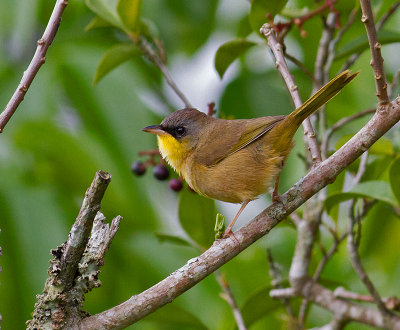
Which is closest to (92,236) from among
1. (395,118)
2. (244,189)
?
(244,189)

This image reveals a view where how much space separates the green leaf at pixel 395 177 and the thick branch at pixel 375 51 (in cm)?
69

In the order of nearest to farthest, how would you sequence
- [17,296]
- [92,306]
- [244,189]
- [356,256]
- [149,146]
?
[356,256] < [244,189] < [17,296] < [92,306] < [149,146]

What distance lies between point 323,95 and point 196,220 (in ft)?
3.55

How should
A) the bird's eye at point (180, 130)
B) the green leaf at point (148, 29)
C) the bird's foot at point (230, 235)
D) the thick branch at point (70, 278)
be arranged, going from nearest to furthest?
the thick branch at point (70, 278) < the bird's foot at point (230, 235) < the bird's eye at point (180, 130) < the green leaf at point (148, 29)

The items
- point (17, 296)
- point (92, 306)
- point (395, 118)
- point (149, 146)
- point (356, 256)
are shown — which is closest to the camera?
point (395, 118)

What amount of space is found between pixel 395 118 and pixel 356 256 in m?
0.87

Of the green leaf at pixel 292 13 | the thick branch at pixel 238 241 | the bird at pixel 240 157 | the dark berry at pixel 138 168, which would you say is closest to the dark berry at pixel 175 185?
the bird at pixel 240 157

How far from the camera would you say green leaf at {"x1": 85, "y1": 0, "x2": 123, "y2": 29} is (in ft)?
12.9

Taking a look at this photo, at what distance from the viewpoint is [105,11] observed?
4.00 meters

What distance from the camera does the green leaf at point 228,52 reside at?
3746 millimetres

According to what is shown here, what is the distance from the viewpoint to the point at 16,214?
3.91 meters

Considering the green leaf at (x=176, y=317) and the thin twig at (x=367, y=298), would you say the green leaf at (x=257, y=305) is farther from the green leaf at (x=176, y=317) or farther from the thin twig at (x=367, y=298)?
the thin twig at (x=367, y=298)

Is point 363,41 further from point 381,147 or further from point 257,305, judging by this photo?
point 257,305

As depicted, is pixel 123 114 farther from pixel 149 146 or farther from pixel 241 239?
pixel 241 239
